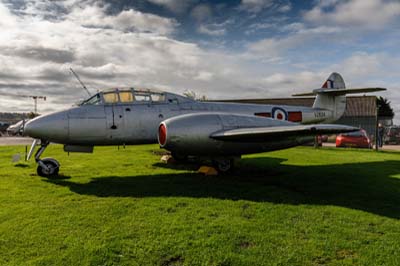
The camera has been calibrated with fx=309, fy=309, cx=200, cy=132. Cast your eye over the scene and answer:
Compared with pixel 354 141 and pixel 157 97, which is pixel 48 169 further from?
pixel 354 141

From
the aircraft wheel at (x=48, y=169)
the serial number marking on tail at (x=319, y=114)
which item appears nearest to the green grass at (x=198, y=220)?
the aircraft wheel at (x=48, y=169)

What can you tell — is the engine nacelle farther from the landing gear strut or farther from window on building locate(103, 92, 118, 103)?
the landing gear strut

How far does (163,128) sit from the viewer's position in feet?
24.5

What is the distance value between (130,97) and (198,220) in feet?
17.2

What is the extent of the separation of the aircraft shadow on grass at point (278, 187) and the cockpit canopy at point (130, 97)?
2.13 meters

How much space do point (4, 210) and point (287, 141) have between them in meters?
6.52

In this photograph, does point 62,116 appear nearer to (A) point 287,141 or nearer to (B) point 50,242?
(B) point 50,242

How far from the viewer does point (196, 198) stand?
19.1ft

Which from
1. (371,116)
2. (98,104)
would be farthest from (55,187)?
(371,116)

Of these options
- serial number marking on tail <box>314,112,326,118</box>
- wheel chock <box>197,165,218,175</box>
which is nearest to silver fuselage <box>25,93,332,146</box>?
wheel chock <box>197,165,218,175</box>

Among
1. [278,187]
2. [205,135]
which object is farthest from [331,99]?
Result: [205,135]

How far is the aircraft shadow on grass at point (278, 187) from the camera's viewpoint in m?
5.85

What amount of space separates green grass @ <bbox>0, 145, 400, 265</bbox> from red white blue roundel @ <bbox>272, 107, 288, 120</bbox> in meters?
3.50

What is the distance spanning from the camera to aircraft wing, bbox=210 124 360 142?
6559 millimetres
